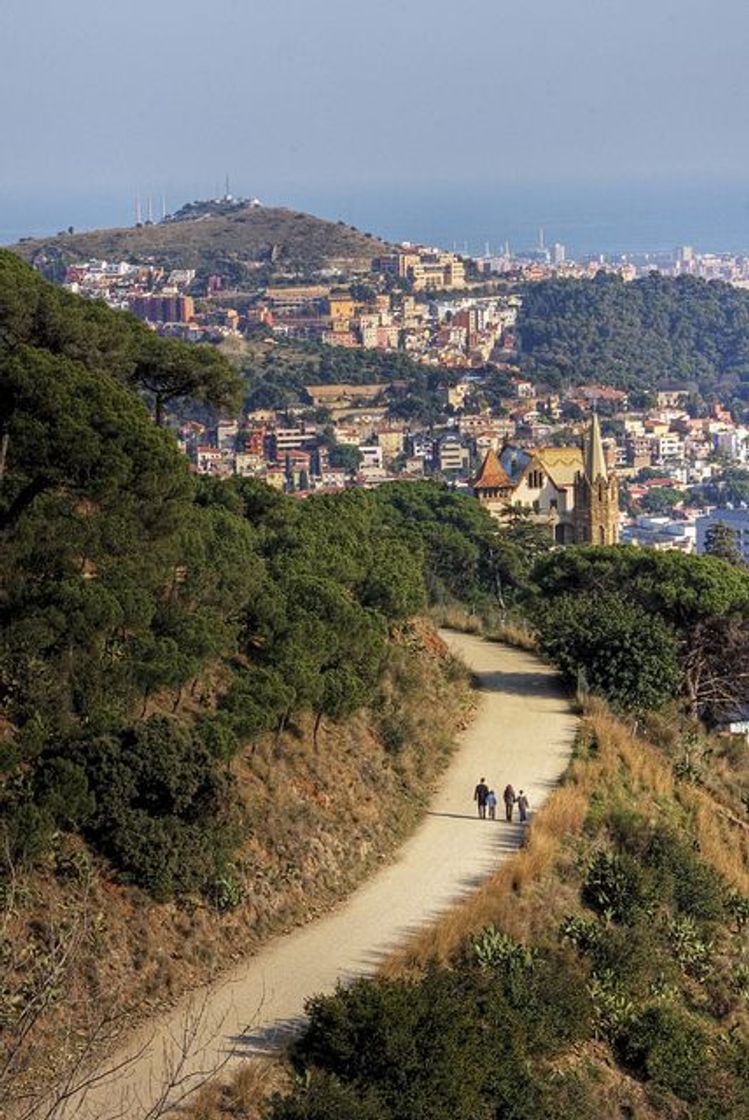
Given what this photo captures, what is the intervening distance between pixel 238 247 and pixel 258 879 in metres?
113

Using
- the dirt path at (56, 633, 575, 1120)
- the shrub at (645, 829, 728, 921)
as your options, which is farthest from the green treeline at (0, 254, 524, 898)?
the shrub at (645, 829, 728, 921)

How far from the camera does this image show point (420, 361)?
93188 mm

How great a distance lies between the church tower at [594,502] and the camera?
107ft

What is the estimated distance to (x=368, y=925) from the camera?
27.8 ft

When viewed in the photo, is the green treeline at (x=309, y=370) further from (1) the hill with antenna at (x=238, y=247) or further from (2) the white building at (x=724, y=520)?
(1) the hill with antenna at (x=238, y=247)

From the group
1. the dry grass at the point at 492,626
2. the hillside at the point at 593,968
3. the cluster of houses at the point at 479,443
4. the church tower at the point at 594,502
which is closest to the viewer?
the hillside at the point at 593,968

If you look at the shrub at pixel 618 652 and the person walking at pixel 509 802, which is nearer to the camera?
the person walking at pixel 509 802

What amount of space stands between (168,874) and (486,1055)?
179 cm

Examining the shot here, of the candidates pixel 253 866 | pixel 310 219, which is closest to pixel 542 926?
pixel 253 866

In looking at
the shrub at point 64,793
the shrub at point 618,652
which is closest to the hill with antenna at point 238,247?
the shrub at point 618,652

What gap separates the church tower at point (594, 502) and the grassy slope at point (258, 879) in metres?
20.9

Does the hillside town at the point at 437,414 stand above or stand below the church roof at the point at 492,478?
above

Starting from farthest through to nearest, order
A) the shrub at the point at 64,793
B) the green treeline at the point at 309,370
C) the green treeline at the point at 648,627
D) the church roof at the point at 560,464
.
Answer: the green treeline at the point at 309,370
the church roof at the point at 560,464
the green treeline at the point at 648,627
the shrub at the point at 64,793

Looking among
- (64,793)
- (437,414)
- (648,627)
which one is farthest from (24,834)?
(437,414)
